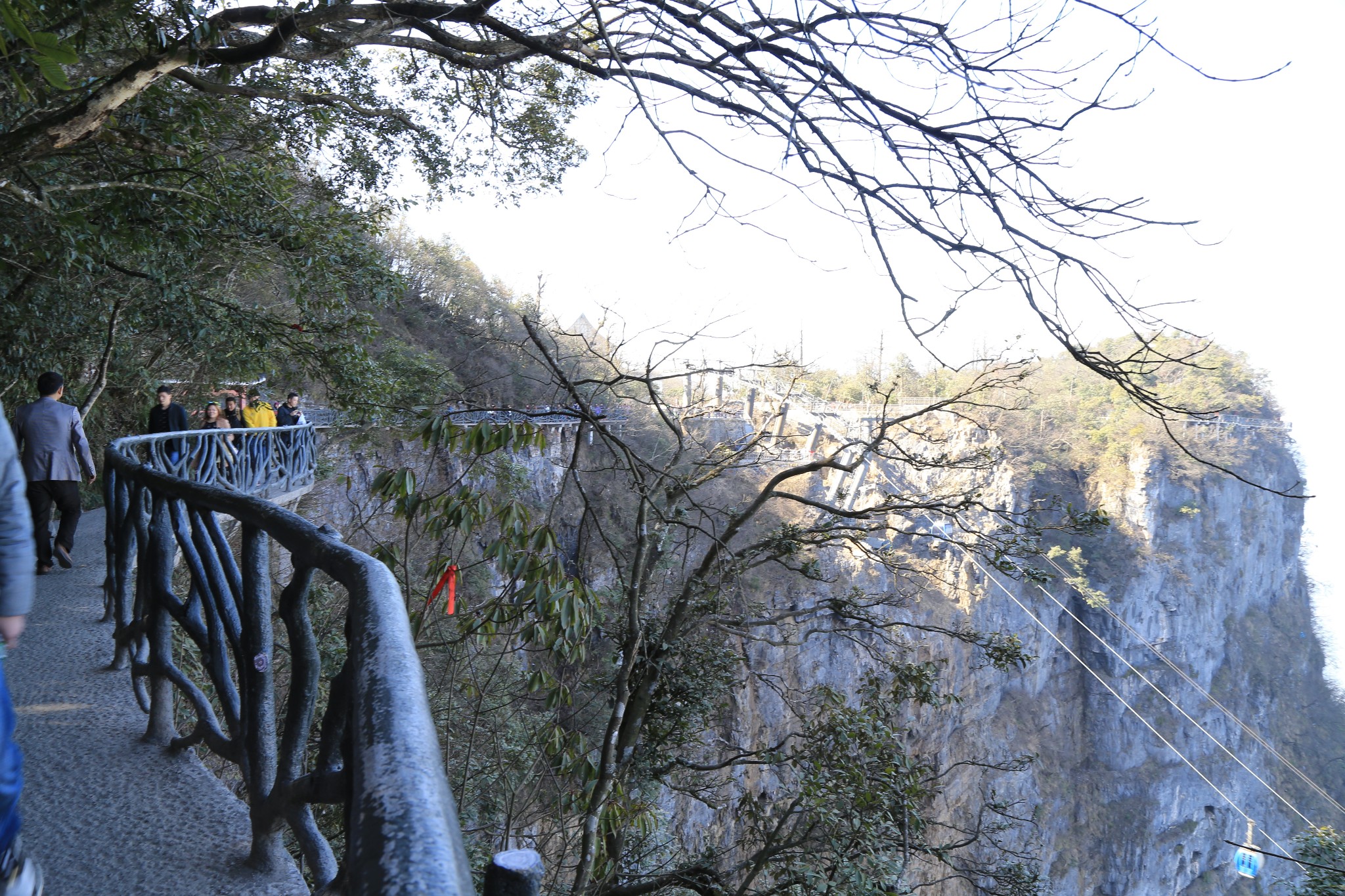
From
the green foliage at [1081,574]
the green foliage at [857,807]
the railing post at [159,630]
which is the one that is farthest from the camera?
the green foliage at [1081,574]

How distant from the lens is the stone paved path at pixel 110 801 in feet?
4.96

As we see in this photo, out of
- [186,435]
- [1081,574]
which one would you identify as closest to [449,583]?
[186,435]

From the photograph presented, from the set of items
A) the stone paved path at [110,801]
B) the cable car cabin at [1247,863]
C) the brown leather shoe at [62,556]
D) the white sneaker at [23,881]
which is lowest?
the cable car cabin at [1247,863]

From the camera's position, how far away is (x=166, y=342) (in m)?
10.5

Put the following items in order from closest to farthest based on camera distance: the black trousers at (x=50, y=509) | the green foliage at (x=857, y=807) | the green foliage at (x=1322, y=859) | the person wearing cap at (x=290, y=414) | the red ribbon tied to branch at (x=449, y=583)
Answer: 1. the red ribbon tied to branch at (x=449, y=583)
2. the black trousers at (x=50, y=509)
3. the green foliage at (x=857, y=807)
4. the green foliage at (x=1322, y=859)
5. the person wearing cap at (x=290, y=414)

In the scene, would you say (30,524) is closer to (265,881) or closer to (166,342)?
(265,881)

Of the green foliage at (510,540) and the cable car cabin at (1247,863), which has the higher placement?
the green foliage at (510,540)

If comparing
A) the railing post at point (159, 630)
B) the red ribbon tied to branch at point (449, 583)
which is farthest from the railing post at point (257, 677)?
the red ribbon tied to branch at point (449, 583)

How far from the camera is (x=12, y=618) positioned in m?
1.26

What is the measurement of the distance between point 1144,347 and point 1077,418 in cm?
3779

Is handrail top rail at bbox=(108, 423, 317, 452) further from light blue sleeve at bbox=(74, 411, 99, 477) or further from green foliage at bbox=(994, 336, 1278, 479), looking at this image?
green foliage at bbox=(994, 336, 1278, 479)

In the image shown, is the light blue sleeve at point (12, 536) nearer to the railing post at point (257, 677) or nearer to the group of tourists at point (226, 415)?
the railing post at point (257, 677)

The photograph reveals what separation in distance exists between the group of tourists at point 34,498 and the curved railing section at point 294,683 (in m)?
0.33

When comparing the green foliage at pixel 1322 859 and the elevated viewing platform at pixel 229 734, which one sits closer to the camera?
the elevated viewing platform at pixel 229 734
